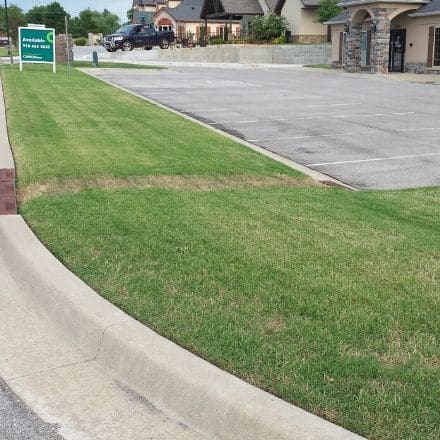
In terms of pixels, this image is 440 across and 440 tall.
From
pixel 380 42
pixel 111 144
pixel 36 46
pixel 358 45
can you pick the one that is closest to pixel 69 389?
pixel 111 144

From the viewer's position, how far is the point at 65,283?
5113 mm

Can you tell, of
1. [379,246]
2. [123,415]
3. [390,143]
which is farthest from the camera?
[390,143]

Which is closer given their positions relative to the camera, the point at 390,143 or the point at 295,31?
the point at 390,143

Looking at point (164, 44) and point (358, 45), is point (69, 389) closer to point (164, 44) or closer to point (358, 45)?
point (358, 45)

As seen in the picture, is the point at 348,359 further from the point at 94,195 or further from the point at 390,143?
the point at 390,143

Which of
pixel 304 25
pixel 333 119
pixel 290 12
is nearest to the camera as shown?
pixel 333 119

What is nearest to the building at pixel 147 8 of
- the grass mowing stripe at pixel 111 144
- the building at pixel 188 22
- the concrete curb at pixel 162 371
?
the building at pixel 188 22

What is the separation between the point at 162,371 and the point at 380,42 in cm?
3820

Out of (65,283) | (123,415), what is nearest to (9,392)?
(123,415)

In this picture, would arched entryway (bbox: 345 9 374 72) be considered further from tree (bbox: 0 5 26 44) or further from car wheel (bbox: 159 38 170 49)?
tree (bbox: 0 5 26 44)

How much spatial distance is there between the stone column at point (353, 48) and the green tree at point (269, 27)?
1610cm

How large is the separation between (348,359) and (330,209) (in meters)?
3.98

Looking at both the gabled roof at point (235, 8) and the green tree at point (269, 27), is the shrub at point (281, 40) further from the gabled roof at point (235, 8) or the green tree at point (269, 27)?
the gabled roof at point (235, 8)

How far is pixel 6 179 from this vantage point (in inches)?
342
